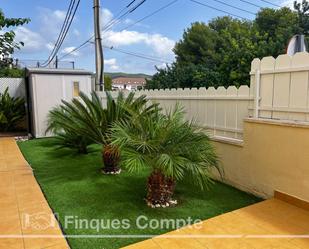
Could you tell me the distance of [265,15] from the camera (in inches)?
947

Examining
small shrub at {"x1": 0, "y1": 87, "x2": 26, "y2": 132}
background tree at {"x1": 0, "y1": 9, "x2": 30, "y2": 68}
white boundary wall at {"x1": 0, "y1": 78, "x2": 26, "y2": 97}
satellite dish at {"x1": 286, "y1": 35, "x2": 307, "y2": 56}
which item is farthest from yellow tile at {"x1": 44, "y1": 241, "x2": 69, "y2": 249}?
white boundary wall at {"x1": 0, "y1": 78, "x2": 26, "y2": 97}

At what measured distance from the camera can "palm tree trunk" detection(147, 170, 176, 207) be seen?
323cm

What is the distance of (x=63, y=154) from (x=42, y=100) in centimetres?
329

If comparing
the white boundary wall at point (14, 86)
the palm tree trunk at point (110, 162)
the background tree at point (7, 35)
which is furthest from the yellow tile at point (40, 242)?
the white boundary wall at point (14, 86)

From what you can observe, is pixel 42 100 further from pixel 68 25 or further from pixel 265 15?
pixel 265 15

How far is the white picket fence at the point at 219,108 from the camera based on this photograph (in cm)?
393

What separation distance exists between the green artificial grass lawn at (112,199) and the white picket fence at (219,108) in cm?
89

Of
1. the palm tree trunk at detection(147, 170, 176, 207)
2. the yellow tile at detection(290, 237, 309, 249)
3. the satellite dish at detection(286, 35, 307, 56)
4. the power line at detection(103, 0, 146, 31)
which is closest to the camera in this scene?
the yellow tile at detection(290, 237, 309, 249)

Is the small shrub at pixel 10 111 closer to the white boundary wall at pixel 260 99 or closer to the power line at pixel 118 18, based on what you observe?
the power line at pixel 118 18

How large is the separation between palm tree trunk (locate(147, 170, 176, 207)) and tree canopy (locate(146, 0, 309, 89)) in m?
11.1

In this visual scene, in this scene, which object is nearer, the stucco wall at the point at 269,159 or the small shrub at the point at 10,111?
the stucco wall at the point at 269,159

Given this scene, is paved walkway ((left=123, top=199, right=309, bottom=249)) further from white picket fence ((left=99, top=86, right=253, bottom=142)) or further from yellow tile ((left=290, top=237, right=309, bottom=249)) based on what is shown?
white picket fence ((left=99, top=86, right=253, bottom=142))

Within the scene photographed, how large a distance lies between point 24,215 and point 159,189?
1610 millimetres

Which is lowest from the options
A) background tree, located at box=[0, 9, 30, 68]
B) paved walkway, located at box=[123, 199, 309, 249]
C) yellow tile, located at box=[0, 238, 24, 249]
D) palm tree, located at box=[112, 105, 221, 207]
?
yellow tile, located at box=[0, 238, 24, 249]
